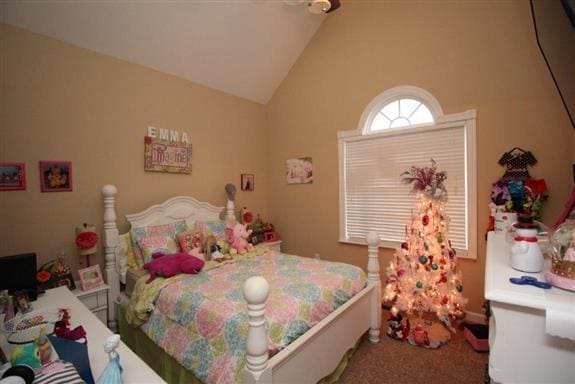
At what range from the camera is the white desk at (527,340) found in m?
0.73

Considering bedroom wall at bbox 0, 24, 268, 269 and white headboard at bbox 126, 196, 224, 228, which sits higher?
bedroom wall at bbox 0, 24, 268, 269

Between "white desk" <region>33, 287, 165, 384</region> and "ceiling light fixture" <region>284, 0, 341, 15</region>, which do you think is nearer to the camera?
"white desk" <region>33, 287, 165, 384</region>

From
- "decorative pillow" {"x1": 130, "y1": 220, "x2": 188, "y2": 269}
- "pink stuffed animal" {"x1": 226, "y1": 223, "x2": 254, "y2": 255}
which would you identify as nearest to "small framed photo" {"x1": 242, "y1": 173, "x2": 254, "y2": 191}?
"pink stuffed animal" {"x1": 226, "y1": 223, "x2": 254, "y2": 255}

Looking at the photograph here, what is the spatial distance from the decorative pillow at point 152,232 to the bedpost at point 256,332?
171 centimetres

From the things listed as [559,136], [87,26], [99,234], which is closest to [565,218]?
[559,136]

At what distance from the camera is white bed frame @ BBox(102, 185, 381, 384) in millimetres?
1224

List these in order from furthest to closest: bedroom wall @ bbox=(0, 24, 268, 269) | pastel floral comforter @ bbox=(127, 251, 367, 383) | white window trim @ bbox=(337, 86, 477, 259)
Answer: white window trim @ bbox=(337, 86, 477, 259) < bedroom wall @ bbox=(0, 24, 268, 269) < pastel floral comforter @ bbox=(127, 251, 367, 383)

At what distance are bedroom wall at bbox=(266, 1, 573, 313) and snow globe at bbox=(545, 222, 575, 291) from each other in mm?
1883

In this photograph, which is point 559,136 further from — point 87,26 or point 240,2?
point 87,26

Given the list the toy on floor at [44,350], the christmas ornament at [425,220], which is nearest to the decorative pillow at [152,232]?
the toy on floor at [44,350]

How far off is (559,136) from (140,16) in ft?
12.7

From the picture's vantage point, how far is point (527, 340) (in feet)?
2.53

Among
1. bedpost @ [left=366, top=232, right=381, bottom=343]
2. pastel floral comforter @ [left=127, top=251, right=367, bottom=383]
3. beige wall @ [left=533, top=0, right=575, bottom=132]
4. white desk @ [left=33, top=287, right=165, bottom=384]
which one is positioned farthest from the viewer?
bedpost @ [left=366, top=232, right=381, bottom=343]

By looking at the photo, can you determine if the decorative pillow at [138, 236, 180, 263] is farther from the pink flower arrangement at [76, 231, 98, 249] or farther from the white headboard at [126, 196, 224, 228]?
the pink flower arrangement at [76, 231, 98, 249]
